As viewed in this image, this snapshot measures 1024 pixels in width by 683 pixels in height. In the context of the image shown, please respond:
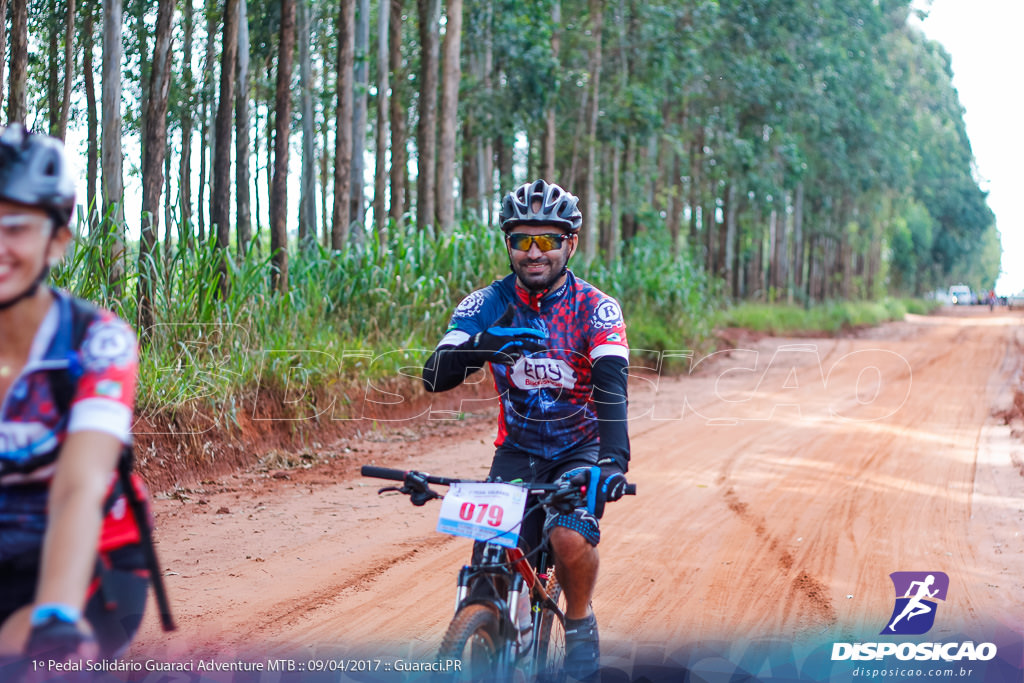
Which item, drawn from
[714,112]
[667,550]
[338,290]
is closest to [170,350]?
[338,290]

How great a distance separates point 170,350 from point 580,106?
18891mm

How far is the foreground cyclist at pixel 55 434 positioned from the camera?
186cm

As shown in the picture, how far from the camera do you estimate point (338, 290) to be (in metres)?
12.6

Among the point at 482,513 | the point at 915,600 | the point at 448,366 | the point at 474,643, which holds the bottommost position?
the point at 915,600

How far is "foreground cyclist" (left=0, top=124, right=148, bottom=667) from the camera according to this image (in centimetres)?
186

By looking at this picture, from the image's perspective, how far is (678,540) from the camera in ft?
23.3

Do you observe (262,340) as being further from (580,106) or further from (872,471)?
(580,106)

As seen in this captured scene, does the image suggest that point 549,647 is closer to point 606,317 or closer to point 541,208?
point 606,317

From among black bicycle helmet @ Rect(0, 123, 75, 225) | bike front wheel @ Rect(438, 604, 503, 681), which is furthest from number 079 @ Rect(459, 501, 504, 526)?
black bicycle helmet @ Rect(0, 123, 75, 225)

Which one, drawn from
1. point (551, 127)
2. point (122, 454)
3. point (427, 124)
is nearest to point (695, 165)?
point (551, 127)

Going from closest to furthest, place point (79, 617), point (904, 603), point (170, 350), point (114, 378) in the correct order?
point (79, 617), point (114, 378), point (904, 603), point (170, 350)

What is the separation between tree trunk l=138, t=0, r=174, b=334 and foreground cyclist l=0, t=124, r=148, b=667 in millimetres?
6819

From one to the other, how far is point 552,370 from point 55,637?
8.16 ft

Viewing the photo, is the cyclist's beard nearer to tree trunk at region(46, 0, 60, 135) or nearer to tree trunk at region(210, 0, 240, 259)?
tree trunk at region(210, 0, 240, 259)
